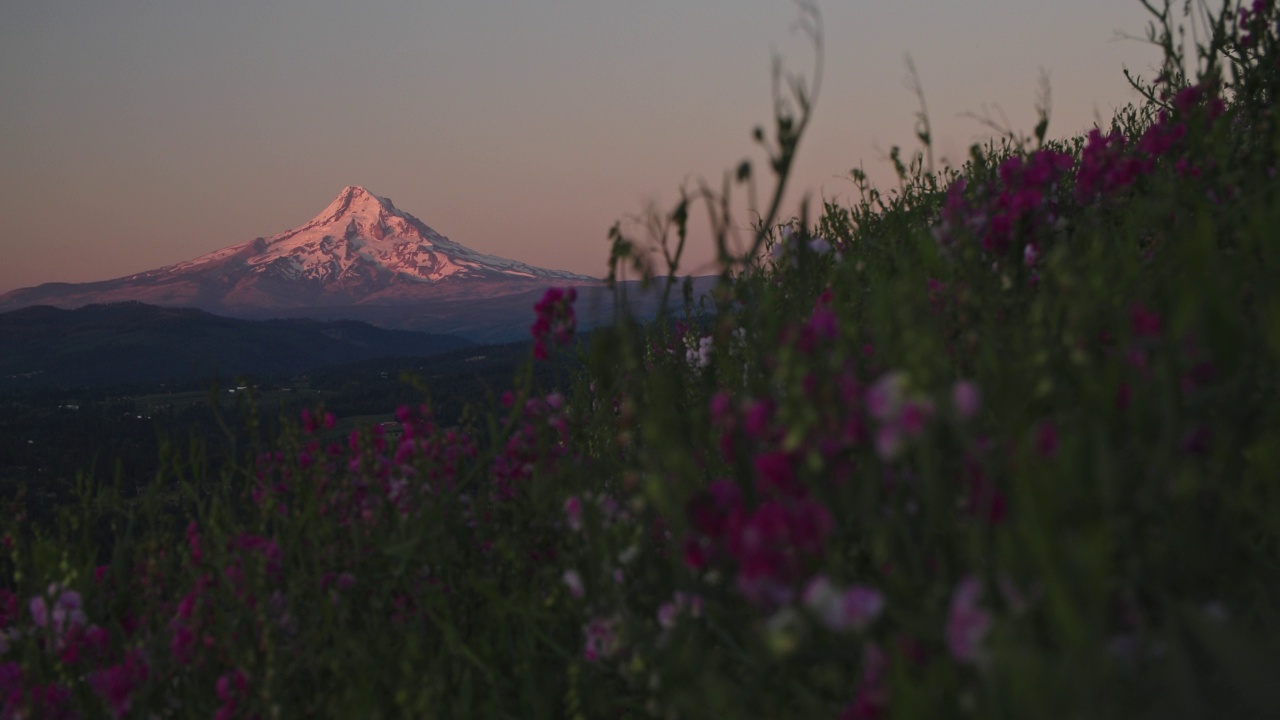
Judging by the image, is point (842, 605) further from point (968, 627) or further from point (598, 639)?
point (598, 639)

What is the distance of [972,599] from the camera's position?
1.53 metres

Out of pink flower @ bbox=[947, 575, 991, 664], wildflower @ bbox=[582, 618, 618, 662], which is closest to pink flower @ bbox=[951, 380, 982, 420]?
pink flower @ bbox=[947, 575, 991, 664]

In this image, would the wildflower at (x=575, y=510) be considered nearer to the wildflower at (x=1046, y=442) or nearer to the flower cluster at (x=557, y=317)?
the flower cluster at (x=557, y=317)

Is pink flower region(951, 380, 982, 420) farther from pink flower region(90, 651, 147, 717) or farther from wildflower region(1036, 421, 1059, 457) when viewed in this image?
pink flower region(90, 651, 147, 717)

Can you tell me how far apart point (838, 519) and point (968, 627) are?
752 millimetres

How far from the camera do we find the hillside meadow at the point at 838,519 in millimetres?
1640

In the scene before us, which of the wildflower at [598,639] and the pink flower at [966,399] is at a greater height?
the pink flower at [966,399]

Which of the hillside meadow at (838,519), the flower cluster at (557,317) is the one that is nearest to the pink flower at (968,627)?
the hillside meadow at (838,519)

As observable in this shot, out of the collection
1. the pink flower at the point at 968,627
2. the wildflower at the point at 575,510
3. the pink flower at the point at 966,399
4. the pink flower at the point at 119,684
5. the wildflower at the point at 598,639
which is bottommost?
the pink flower at the point at 119,684

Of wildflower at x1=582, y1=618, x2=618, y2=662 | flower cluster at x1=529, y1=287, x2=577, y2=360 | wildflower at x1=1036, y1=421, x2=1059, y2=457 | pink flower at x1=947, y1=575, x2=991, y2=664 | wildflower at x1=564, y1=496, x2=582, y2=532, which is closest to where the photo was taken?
pink flower at x1=947, y1=575, x2=991, y2=664

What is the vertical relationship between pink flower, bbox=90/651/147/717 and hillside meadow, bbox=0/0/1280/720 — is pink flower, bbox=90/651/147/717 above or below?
below

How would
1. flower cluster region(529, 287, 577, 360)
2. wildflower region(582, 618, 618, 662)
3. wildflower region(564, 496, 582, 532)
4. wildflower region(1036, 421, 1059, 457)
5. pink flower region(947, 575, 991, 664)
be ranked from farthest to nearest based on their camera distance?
flower cluster region(529, 287, 577, 360) < wildflower region(564, 496, 582, 532) < wildflower region(582, 618, 618, 662) < wildflower region(1036, 421, 1059, 457) < pink flower region(947, 575, 991, 664)

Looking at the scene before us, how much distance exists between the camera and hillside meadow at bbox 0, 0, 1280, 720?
5.38 feet

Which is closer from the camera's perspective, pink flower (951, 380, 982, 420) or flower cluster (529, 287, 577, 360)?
pink flower (951, 380, 982, 420)
